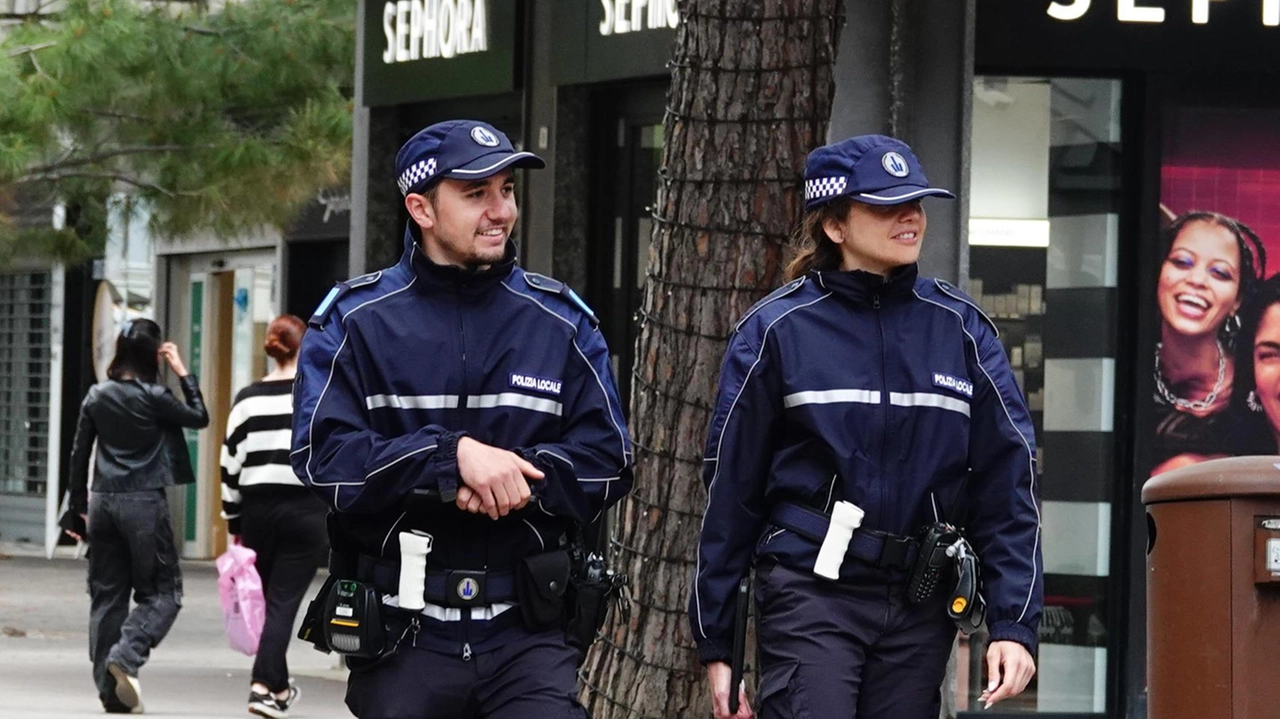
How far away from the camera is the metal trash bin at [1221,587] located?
19.4ft

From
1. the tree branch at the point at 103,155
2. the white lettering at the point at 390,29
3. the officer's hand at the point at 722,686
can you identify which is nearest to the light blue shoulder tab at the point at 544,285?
the officer's hand at the point at 722,686

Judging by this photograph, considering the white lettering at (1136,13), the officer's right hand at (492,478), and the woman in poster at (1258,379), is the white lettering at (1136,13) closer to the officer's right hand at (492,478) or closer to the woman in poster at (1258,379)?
the woman in poster at (1258,379)

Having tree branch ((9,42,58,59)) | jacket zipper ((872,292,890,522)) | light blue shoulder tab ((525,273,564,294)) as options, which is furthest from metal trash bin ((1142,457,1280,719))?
tree branch ((9,42,58,59))

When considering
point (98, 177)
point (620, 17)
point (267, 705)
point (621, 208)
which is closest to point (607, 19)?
point (620, 17)

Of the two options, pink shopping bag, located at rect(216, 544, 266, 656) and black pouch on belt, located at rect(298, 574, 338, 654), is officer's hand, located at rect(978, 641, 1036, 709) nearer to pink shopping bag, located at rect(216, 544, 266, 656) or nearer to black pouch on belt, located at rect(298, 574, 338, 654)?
black pouch on belt, located at rect(298, 574, 338, 654)

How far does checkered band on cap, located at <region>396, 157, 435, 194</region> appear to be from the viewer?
14.9 ft

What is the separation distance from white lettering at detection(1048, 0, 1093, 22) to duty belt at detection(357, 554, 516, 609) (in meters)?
5.57

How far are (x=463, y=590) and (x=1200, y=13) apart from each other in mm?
5998

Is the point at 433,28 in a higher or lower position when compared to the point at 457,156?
higher

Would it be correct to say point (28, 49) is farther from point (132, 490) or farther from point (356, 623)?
point (356, 623)

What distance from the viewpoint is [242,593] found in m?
10.6

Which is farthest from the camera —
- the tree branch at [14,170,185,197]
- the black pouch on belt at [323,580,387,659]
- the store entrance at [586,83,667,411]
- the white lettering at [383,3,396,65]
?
the tree branch at [14,170,185,197]

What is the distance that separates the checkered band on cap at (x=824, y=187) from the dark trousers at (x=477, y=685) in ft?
3.53

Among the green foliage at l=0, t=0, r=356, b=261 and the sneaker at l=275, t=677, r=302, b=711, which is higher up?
the green foliage at l=0, t=0, r=356, b=261
